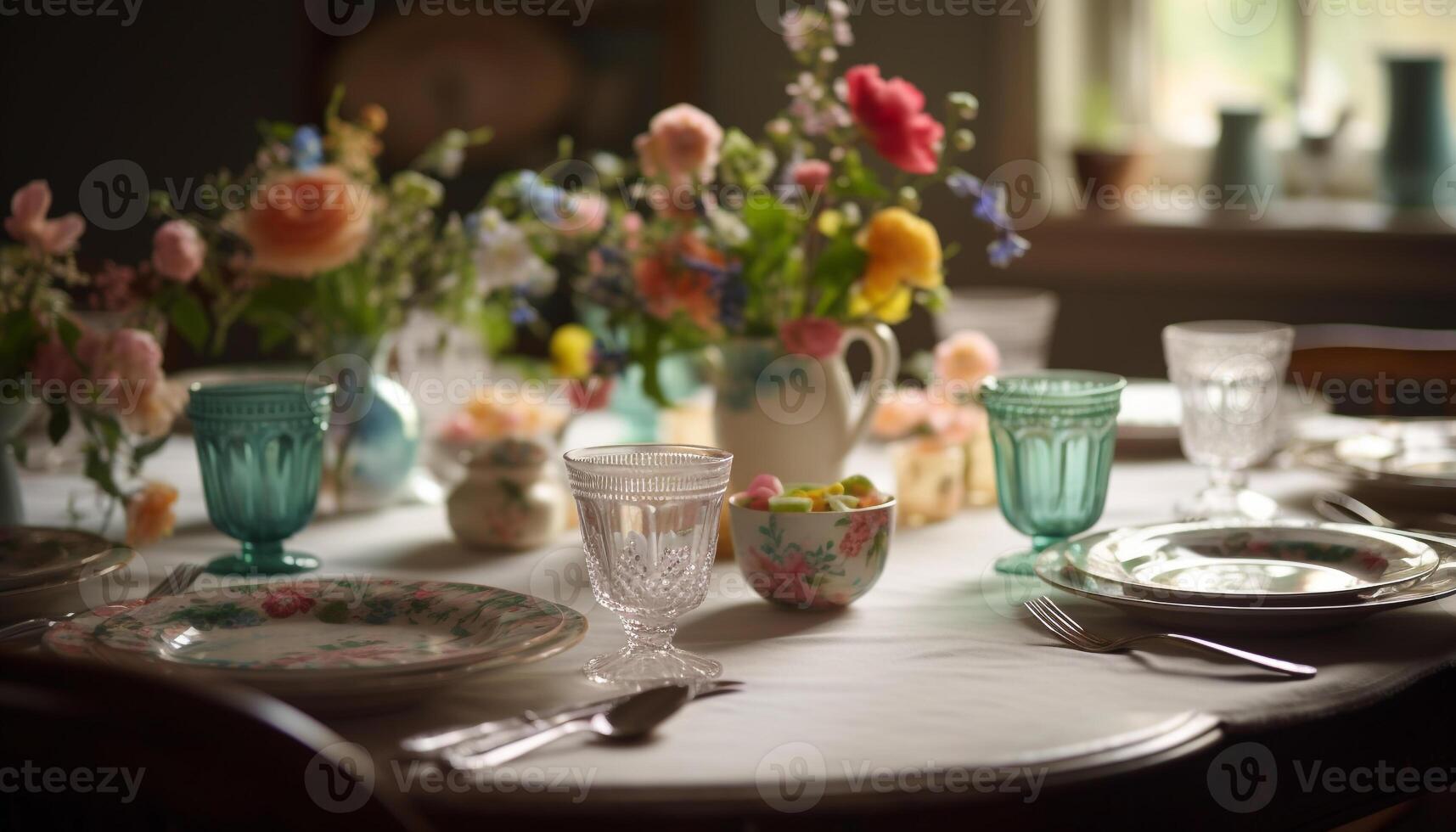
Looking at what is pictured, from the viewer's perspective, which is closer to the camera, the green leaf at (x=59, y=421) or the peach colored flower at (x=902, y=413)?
the green leaf at (x=59, y=421)

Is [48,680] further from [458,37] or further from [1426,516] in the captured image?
[458,37]

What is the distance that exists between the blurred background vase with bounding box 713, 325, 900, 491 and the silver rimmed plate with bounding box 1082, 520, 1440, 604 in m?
0.31

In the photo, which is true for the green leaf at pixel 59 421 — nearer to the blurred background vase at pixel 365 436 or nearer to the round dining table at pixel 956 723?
the blurred background vase at pixel 365 436

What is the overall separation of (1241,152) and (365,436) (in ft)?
7.37

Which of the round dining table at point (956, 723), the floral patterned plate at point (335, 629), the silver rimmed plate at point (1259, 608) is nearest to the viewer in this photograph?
the round dining table at point (956, 723)

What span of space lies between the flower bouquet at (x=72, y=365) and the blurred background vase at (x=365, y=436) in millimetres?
219

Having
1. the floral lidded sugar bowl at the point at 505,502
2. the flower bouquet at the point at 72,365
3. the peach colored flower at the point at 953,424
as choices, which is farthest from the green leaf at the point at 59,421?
the peach colored flower at the point at 953,424

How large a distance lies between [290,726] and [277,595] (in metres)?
0.47

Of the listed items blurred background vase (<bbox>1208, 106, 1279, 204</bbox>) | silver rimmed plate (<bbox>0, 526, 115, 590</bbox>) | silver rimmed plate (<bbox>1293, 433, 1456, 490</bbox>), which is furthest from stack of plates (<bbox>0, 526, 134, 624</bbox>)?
blurred background vase (<bbox>1208, 106, 1279, 204</bbox>)

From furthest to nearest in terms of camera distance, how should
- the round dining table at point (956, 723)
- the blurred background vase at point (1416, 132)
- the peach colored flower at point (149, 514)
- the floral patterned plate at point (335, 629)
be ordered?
the blurred background vase at point (1416, 132) → the peach colored flower at point (149, 514) → the floral patterned plate at point (335, 629) → the round dining table at point (956, 723)

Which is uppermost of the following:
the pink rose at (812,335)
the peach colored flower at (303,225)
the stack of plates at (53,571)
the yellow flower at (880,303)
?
the peach colored flower at (303,225)

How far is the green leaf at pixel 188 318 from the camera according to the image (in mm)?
1395

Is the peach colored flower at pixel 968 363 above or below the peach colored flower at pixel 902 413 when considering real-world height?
above

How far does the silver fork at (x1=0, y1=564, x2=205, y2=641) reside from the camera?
40.8 inches
